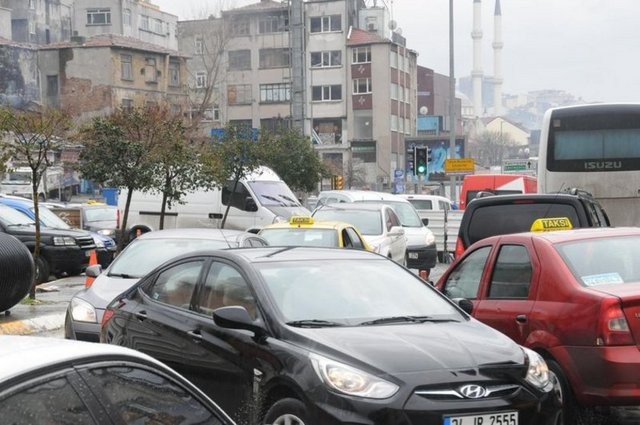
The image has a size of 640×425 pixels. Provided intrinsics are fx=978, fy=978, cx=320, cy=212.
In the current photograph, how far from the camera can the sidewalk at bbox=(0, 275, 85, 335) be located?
1334 centimetres

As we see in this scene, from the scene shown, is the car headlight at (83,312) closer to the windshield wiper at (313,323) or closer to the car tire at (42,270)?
the windshield wiper at (313,323)

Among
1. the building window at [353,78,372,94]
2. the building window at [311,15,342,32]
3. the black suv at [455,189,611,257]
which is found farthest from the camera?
the building window at [311,15,342,32]

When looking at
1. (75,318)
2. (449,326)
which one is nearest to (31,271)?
(75,318)

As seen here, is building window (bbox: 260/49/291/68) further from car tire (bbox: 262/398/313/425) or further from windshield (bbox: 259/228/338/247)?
car tire (bbox: 262/398/313/425)

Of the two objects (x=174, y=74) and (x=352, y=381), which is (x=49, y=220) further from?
(x=174, y=74)

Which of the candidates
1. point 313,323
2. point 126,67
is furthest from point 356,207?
point 126,67

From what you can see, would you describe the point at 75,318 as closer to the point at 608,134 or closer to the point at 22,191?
the point at 608,134

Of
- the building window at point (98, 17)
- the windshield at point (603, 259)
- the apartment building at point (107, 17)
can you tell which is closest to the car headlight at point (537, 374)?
the windshield at point (603, 259)

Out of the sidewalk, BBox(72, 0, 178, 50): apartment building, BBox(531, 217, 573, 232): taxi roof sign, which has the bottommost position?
the sidewalk

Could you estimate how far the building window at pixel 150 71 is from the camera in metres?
72.2

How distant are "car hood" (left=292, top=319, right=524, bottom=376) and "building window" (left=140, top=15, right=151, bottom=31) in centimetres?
8809

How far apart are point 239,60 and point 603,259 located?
3085 inches

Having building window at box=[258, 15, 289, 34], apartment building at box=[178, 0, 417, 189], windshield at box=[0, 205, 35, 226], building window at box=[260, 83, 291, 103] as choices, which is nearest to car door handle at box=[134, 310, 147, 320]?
windshield at box=[0, 205, 35, 226]

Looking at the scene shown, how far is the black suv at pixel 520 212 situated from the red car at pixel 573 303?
3170 mm
